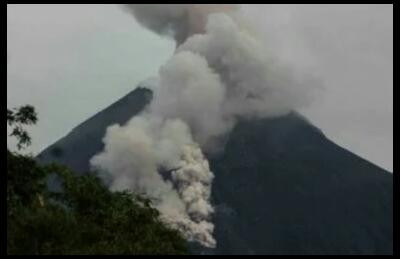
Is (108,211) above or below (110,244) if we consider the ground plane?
above

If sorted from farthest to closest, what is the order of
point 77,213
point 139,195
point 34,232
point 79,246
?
point 139,195
point 77,213
point 79,246
point 34,232

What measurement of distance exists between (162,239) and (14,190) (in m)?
11.0

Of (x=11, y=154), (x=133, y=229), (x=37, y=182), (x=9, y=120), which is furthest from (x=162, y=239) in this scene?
(x=9, y=120)

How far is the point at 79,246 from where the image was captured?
36156 millimetres

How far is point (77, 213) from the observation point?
4525cm

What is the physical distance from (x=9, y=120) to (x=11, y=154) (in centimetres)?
362

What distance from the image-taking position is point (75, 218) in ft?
139

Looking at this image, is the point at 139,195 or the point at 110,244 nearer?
the point at 110,244

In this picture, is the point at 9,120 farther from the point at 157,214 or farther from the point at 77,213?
the point at 157,214

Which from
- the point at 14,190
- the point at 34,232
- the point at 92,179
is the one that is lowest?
the point at 34,232

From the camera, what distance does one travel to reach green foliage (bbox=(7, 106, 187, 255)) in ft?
105

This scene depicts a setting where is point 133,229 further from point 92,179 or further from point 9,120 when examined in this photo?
point 9,120

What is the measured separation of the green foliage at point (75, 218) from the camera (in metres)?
32.1

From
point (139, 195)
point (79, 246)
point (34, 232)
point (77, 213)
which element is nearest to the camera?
point (34, 232)
